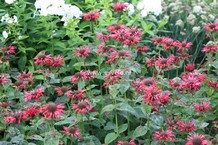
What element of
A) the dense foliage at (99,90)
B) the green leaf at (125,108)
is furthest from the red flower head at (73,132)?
the green leaf at (125,108)

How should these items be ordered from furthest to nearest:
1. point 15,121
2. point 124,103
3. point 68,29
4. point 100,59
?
1. point 68,29
2. point 100,59
3. point 124,103
4. point 15,121

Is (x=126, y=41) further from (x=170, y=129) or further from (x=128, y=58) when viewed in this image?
(x=170, y=129)

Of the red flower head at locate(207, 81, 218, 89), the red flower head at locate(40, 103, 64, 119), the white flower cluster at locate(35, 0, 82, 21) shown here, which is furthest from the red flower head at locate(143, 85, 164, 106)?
the white flower cluster at locate(35, 0, 82, 21)

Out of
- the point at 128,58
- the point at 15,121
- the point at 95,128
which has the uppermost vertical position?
the point at 128,58

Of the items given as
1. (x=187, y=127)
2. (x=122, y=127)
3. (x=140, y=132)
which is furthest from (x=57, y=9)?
(x=187, y=127)

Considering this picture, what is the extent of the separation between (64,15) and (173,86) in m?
1.30

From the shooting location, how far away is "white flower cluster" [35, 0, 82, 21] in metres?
3.46

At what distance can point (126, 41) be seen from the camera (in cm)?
282

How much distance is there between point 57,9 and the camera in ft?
11.4

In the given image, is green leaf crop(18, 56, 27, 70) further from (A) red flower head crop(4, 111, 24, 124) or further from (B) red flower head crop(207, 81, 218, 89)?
(B) red flower head crop(207, 81, 218, 89)

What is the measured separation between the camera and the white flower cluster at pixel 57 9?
3.46 meters

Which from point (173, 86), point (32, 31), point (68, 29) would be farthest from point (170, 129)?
point (32, 31)

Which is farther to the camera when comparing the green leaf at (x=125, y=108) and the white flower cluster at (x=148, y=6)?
the white flower cluster at (x=148, y=6)

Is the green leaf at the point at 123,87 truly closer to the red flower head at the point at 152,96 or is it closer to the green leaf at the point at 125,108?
the green leaf at the point at 125,108
